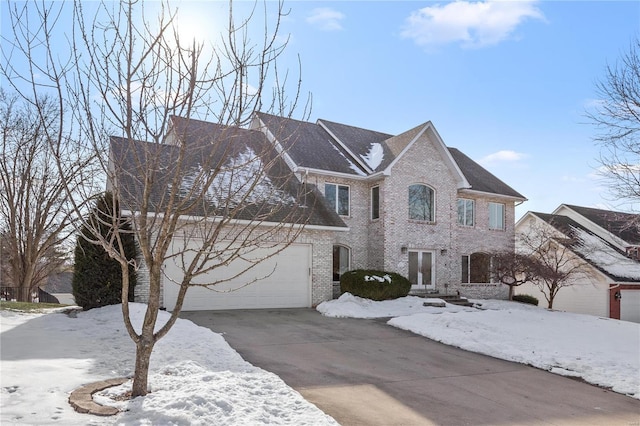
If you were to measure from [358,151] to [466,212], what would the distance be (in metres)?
6.10

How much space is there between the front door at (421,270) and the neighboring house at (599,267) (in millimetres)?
6652

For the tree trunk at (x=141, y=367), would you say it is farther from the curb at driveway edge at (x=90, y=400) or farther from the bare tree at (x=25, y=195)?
the bare tree at (x=25, y=195)

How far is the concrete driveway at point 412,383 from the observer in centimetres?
582

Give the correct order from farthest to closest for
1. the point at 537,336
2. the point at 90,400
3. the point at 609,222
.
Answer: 1. the point at 609,222
2. the point at 537,336
3. the point at 90,400

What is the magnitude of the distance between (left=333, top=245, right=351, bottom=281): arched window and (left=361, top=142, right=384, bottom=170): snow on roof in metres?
3.83

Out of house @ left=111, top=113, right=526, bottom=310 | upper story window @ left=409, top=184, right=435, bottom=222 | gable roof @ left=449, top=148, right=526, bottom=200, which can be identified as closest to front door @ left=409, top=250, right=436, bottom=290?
house @ left=111, top=113, right=526, bottom=310

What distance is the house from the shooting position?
54.0 feet

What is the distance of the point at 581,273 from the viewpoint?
24875mm

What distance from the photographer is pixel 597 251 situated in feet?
85.7

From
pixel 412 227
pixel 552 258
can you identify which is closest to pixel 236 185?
pixel 412 227

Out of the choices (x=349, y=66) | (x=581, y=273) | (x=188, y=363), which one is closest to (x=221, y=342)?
(x=188, y=363)

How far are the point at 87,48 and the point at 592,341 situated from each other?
12192mm

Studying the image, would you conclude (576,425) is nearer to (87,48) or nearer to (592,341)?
(592,341)

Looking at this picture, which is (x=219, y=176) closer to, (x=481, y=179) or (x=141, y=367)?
(x=141, y=367)
